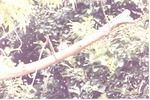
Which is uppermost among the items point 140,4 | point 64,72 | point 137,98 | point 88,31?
point 140,4

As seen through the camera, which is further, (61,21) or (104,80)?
(61,21)

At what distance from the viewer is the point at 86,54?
2.36 m

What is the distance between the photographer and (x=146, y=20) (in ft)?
7.29

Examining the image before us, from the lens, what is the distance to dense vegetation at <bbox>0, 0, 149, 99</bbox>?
2.24 metres

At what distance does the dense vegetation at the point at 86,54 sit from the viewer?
2.24 m

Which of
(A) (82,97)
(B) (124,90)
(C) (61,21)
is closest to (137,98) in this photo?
(B) (124,90)

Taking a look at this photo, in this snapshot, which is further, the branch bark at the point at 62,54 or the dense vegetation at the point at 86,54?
the dense vegetation at the point at 86,54

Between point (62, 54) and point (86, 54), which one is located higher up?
point (86, 54)

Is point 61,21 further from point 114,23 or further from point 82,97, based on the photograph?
point 114,23

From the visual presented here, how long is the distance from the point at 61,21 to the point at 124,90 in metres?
0.63

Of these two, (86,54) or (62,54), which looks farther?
(86,54)

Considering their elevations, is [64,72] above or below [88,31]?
below

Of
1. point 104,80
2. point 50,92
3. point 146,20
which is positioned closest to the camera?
point 146,20

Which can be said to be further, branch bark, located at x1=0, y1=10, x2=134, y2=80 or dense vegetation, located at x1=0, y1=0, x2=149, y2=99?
dense vegetation, located at x1=0, y1=0, x2=149, y2=99
